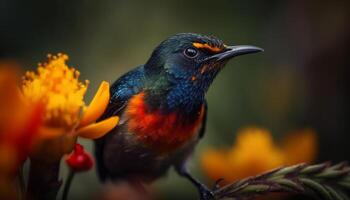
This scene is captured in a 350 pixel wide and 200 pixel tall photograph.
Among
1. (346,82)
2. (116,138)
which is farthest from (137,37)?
(116,138)

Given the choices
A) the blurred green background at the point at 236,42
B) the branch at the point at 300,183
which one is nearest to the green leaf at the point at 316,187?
the branch at the point at 300,183

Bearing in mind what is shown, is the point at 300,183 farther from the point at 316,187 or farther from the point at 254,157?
the point at 254,157

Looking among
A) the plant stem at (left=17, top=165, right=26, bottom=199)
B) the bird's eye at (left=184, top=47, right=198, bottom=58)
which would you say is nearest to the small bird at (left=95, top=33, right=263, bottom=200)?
the bird's eye at (left=184, top=47, right=198, bottom=58)

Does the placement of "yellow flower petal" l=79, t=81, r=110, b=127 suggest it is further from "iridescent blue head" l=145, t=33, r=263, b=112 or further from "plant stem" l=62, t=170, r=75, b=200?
"iridescent blue head" l=145, t=33, r=263, b=112

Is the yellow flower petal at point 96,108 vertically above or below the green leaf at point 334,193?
above

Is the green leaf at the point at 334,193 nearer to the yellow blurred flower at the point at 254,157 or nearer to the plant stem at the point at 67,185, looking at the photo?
the plant stem at the point at 67,185
